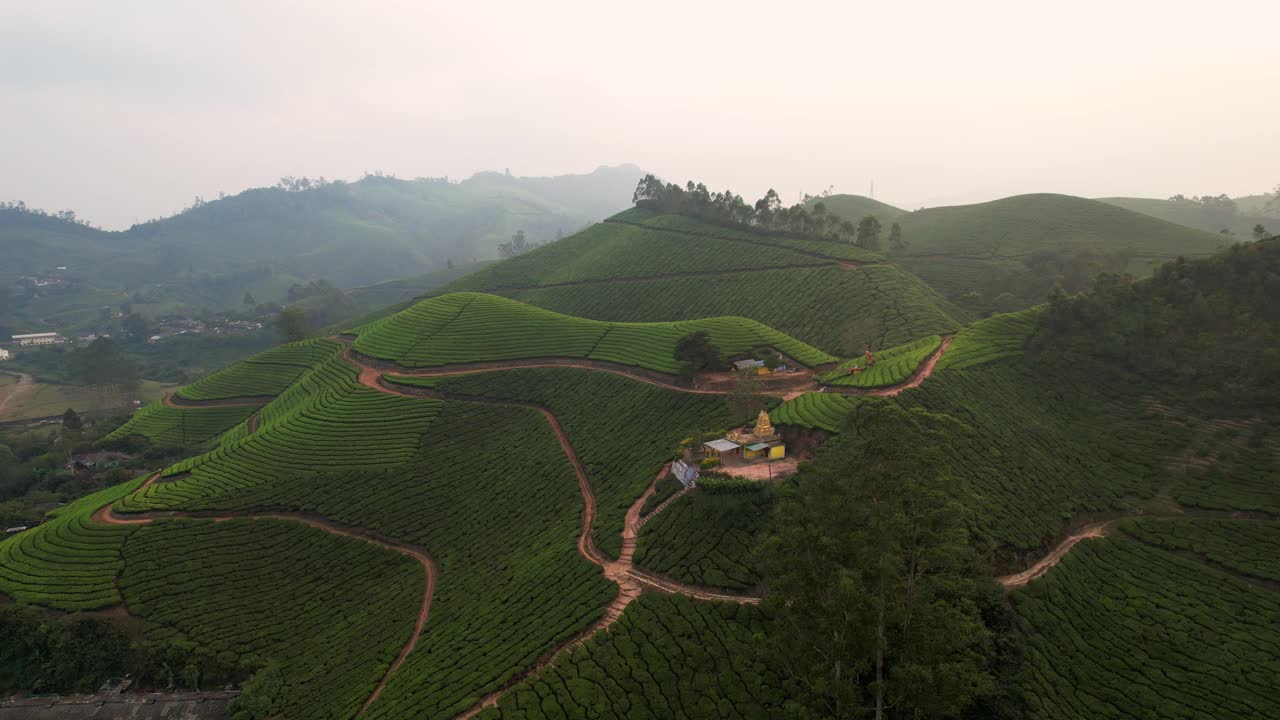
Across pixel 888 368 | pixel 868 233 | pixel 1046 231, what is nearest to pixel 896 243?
pixel 868 233

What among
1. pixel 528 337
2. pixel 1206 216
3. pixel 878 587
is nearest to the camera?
pixel 878 587

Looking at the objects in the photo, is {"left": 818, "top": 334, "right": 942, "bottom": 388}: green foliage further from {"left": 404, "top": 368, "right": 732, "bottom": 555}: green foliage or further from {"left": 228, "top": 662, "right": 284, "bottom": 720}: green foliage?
{"left": 228, "top": 662, "right": 284, "bottom": 720}: green foliage

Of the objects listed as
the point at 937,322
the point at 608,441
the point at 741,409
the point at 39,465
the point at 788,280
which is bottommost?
the point at 39,465

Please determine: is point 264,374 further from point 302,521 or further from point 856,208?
point 856,208

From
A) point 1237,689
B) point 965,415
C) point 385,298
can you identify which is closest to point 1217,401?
point 965,415

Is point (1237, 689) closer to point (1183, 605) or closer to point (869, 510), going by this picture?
point (1183, 605)

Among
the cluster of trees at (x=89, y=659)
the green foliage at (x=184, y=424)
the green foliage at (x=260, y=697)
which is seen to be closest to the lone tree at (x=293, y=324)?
the green foliage at (x=184, y=424)

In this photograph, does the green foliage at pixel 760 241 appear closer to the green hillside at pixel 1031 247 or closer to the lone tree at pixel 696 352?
the green hillside at pixel 1031 247

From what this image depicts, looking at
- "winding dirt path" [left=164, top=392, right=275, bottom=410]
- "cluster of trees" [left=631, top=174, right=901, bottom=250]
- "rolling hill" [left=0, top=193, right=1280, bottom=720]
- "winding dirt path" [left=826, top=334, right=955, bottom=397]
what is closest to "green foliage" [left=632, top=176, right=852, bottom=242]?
"cluster of trees" [left=631, top=174, right=901, bottom=250]
